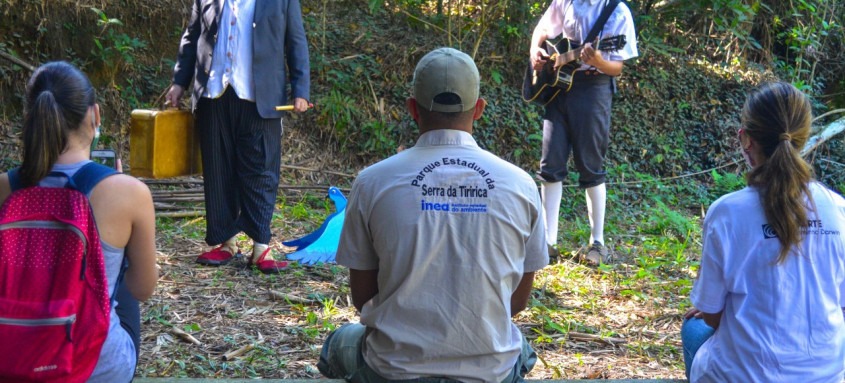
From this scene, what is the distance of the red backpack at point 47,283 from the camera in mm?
2295

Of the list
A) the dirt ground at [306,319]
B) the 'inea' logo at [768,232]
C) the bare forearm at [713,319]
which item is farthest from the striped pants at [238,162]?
the 'inea' logo at [768,232]

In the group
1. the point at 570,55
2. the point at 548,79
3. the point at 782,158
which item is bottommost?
the point at 782,158

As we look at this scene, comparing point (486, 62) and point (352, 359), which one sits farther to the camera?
point (486, 62)

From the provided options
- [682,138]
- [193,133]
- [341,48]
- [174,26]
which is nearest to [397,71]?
[341,48]

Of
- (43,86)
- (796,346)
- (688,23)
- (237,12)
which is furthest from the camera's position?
(688,23)

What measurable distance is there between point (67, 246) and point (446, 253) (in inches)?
41.3

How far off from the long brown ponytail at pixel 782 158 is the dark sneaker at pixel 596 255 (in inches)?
127

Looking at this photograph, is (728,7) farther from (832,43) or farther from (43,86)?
(43,86)

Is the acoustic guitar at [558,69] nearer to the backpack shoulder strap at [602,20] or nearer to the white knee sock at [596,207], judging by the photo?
the backpack shoulder strap at [602,20]

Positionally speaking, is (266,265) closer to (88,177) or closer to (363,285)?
(363,285)

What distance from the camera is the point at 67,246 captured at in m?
2.33

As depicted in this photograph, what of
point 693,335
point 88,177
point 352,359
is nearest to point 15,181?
point 88,177

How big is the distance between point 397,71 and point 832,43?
612cm

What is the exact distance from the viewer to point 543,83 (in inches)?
240
